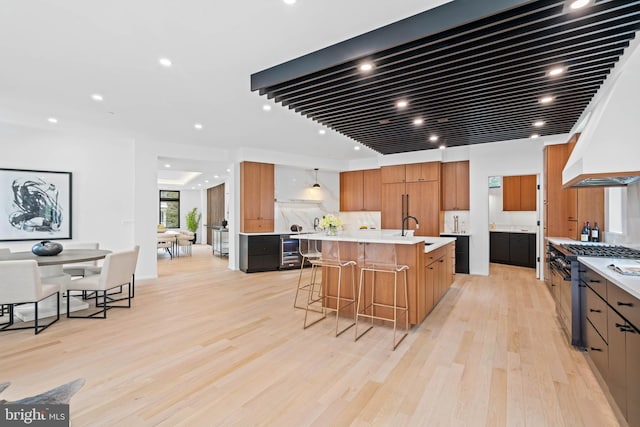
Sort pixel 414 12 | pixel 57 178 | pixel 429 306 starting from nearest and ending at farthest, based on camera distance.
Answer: pixel 414 12
pixel 429 306
pixel 57 178

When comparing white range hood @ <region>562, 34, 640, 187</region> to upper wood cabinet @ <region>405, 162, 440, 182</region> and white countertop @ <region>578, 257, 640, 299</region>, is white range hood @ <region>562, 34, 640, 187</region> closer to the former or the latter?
white countertop @ <region>578, 257, 640, 299</region>

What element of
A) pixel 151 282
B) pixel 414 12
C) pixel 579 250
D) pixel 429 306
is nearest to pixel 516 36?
pixel 414 12

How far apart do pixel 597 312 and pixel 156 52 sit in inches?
171

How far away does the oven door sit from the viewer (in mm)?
7008

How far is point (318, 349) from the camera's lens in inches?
115

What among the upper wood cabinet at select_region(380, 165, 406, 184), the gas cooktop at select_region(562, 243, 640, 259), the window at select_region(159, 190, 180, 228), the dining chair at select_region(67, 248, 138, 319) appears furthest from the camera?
the window at select_region(159, 190, 180, 228)

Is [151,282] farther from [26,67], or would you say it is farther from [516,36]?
[516,36]

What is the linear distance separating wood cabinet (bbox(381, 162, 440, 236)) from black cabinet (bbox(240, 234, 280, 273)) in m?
2.73

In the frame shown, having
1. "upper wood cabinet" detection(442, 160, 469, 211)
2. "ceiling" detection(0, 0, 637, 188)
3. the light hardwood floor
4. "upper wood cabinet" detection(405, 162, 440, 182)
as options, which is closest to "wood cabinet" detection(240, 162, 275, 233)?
"ceiling" detection(0, 0, 637, 188)

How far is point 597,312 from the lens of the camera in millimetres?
2365

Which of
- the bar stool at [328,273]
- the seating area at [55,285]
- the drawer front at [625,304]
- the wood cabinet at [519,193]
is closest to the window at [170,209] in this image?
the seating area at [55,285]

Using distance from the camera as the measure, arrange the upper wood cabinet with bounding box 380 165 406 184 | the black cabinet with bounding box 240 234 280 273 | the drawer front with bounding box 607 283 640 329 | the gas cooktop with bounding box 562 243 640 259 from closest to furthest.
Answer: the drawer front with bounding box 607 283 640 329 → the gas cooktop with bounding box 562 243 640 259 → the black cabinet with bounding box 240 234 280 273 → the upper wood cabinet with bounding box 380 165 406 184

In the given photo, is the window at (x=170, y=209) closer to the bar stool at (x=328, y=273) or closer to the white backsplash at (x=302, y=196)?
the white backsplash at (x=302, y=196)

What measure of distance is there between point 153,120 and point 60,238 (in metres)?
2.64
